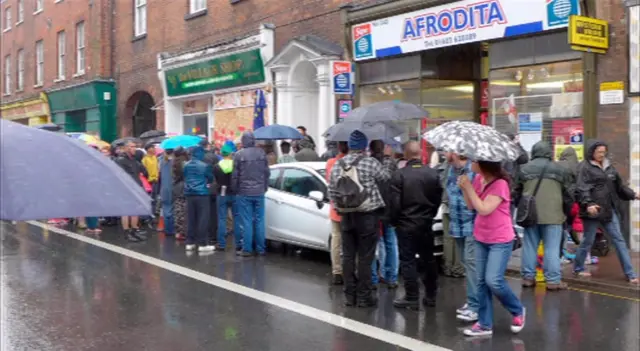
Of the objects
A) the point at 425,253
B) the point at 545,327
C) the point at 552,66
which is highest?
the point at 552,66

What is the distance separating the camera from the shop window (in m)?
11.3

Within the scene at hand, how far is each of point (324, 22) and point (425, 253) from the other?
10.2 metres

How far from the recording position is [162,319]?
6875mm

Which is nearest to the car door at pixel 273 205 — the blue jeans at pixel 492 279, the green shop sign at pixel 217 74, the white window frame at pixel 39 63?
the blue jeans at pixel 492 279

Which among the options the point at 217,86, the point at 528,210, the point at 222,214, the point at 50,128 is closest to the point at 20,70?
the point at 217,86

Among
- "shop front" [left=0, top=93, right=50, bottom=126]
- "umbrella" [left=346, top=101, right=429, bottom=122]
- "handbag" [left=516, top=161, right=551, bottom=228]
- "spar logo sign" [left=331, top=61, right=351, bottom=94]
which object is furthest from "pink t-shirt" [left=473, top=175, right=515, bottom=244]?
"shop front" [left=0, top=93, right=50, bottom=126]

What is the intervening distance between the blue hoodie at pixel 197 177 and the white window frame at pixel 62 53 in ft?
66.8

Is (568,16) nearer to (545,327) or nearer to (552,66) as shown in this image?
(552,66)

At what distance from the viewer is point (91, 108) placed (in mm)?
26578

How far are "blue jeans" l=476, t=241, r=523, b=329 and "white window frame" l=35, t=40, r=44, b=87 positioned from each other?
29223 mm

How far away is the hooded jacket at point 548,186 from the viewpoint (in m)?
7.90

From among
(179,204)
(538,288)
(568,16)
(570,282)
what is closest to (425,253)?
(538,288)

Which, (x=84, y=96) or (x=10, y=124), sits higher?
(x=84, y=96)

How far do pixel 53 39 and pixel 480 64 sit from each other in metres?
21.7
